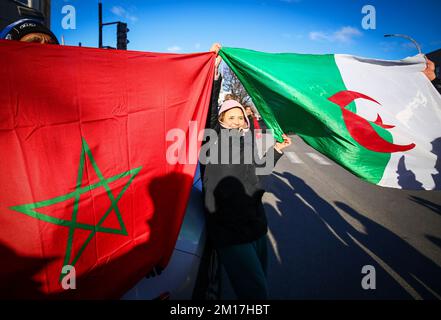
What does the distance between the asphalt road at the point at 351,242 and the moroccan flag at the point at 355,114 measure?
76 cm

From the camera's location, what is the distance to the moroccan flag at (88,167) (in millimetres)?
1198

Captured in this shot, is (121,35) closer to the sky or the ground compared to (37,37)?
closer to the sky

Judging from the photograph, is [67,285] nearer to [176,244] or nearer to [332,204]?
[176,244]

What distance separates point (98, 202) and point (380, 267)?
3566 millimetres

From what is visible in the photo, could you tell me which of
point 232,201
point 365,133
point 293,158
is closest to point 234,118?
point 232,201

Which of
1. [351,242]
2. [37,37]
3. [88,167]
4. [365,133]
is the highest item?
[37,37]

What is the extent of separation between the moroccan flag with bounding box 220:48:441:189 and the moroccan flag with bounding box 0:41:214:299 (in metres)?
0.75

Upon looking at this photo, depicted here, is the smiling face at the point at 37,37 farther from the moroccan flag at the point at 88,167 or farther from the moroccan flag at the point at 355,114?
the moroccan flag at the point at 355,114

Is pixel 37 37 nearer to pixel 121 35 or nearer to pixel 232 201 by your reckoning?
pixel 232 201

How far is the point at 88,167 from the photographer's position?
4.71ft

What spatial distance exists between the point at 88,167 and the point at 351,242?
3.91m

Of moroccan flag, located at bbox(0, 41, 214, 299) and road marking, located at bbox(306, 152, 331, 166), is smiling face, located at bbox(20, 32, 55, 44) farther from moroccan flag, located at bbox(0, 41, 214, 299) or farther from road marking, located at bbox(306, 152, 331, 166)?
road marking, located at bbox(306, 152, 331, 166)
